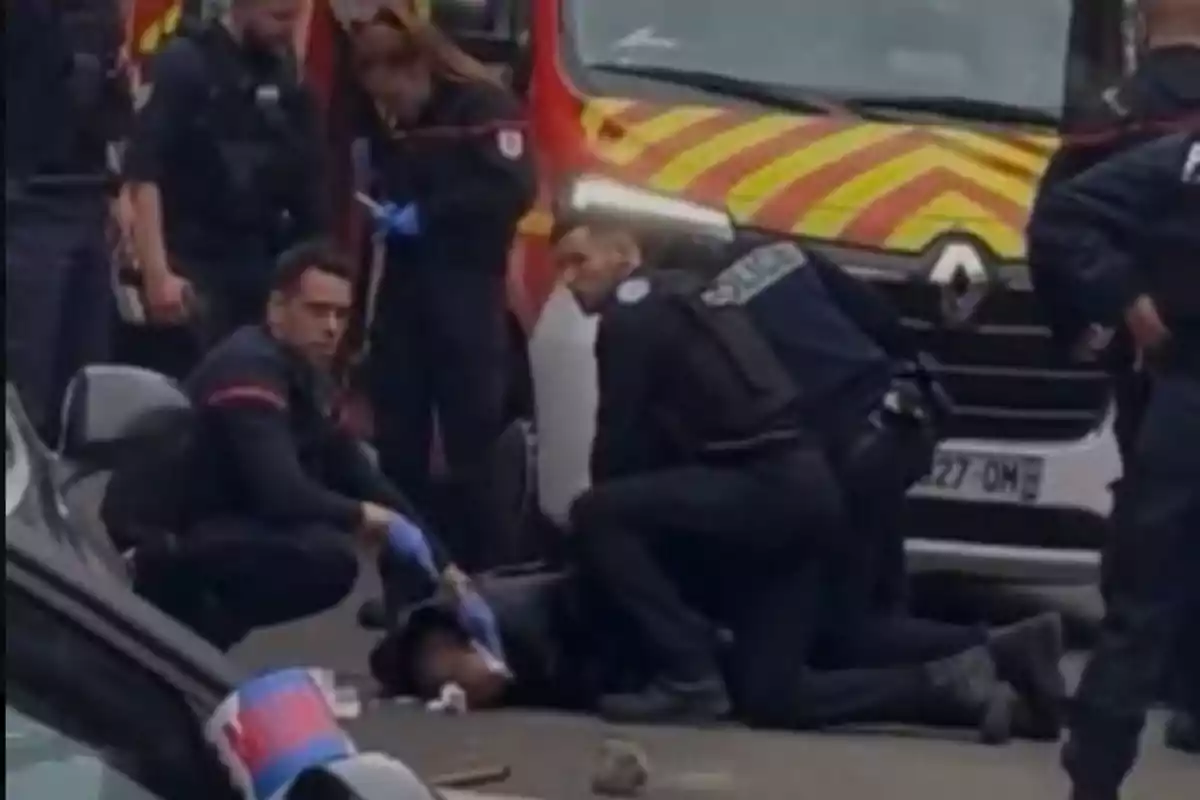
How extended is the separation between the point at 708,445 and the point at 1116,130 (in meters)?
0.92

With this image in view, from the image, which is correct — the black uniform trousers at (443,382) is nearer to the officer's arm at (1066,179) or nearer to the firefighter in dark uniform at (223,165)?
the firefighter in dark uniform at (223,165)

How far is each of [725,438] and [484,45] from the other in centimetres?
103

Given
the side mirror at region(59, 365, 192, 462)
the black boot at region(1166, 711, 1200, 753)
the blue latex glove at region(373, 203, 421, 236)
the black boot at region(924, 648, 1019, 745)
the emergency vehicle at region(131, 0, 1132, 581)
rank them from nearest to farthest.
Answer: the side mirror at region(59, 365, 192, 462) → the black boot at region(1166, 711, 1200, 753) → the black boot at region(924, 648, 1019, 745) → the emergency vehicle at region(131, 0, 1132, 581) → the blue latex glove at region(373, 203, 421, 236)

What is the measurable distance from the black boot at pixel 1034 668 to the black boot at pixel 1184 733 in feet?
0.70

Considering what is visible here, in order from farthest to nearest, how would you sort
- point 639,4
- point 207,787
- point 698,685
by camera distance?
point 639,4 < point 698,685 < point 207,787

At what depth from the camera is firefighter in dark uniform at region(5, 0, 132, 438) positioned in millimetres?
5941

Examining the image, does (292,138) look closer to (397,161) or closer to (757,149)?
(397,161)

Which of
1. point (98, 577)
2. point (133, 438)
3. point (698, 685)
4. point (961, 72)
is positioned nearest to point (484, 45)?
point (961, 72)

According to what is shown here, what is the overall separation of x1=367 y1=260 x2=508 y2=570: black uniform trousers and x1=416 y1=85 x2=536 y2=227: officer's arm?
14 centimetres

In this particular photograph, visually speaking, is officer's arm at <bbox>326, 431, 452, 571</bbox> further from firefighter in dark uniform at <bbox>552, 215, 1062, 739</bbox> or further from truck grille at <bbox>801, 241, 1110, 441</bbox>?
truck grille at <bbox>801, 241, 1110, 441</bbox>

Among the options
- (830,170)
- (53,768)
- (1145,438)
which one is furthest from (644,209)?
(53,768)

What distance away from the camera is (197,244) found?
6.66 m

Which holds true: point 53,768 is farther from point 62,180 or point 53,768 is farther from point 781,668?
point 62,180

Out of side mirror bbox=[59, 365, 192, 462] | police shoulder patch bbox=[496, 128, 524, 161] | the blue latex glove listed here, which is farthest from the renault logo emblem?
side mirror bbox=[59, 365, 192, 462]
